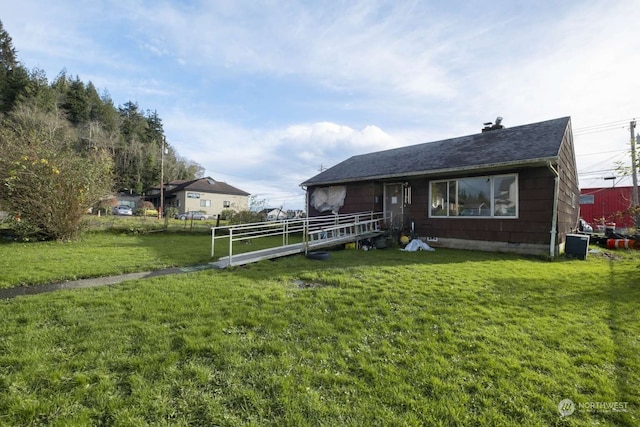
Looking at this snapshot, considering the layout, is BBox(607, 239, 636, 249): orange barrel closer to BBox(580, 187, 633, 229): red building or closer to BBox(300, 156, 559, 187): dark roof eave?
BBox(300, 156, 559, 187): dark roof eave

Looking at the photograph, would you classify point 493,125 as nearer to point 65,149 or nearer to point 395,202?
point 395,202

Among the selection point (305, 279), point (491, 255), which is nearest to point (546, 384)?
point (305, 279)

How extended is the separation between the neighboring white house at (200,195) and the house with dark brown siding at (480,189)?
3060 centimetres

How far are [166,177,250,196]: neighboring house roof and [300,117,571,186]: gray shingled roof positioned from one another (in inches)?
1298

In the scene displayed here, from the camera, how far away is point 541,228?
8.60m

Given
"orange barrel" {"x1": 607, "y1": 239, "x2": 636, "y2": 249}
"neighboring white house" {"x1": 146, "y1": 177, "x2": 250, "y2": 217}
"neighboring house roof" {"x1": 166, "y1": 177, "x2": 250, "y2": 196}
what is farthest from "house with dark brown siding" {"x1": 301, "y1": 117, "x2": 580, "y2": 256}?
"neighboring house roof" {"x1": 166, "y1": 177, "x2": 250, "y2": 196}

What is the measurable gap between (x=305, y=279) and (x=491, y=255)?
6368mm

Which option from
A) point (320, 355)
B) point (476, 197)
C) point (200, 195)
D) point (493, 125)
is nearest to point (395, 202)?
point (476, 197)

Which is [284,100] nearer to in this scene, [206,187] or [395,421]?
[395,421]

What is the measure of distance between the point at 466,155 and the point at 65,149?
52.2ft

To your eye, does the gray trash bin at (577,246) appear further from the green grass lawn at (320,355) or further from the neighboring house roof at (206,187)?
the neighboring house roof at (206,187)

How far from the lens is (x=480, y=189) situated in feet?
32.3

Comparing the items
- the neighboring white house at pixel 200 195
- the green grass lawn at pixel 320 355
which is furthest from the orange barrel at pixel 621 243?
the neighboring white house at pixel 200 195

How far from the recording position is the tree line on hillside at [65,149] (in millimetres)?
10109
